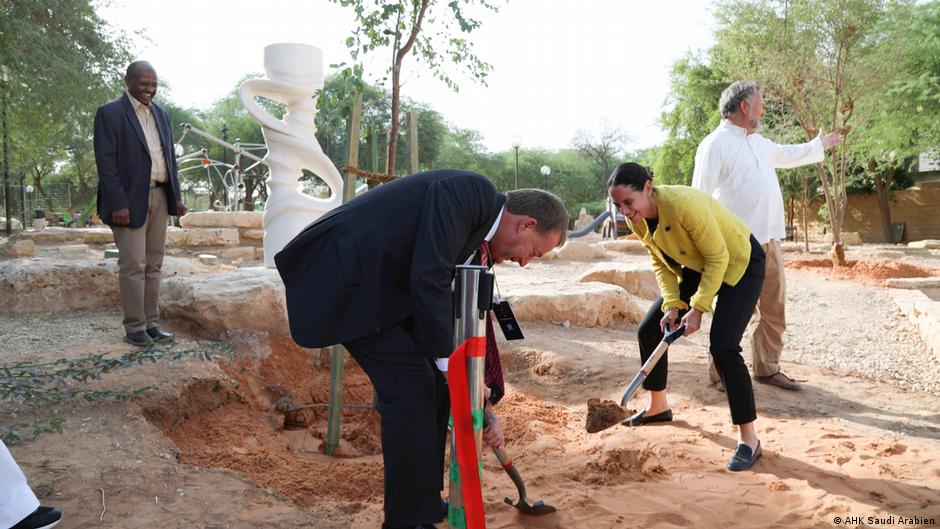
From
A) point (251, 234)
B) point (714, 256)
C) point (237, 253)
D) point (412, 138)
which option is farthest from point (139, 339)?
point (251, 234)

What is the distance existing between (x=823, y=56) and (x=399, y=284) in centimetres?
1303

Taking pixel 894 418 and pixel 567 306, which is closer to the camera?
pixel 894 418

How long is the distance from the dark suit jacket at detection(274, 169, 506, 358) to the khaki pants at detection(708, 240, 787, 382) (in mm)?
2608

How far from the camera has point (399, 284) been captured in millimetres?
2271

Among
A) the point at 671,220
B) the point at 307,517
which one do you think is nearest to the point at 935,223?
the point at 671,220

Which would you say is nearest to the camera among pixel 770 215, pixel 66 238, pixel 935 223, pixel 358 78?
pixel 358 78

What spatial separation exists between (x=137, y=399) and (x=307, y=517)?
145 centimetres

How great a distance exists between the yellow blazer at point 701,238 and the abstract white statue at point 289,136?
526cm

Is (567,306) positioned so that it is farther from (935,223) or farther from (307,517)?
(935,223)

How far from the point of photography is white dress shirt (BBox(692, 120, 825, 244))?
13.4 ft

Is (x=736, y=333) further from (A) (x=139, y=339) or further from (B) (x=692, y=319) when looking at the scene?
(A) (x=139, y=339)

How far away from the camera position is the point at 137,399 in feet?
11.4

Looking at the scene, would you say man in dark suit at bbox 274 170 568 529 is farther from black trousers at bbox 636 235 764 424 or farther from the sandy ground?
black trousers at bbox 636 235 764 424

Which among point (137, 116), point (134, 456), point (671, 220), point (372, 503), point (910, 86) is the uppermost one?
point (910, 86)
